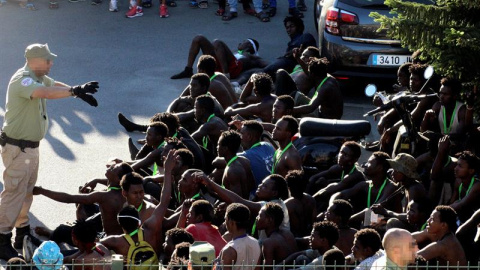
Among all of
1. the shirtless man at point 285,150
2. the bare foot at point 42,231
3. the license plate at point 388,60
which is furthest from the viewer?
the license plate at point 388,60

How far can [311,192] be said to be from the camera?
10.6m

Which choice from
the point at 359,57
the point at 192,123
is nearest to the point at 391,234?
the point at 192,123

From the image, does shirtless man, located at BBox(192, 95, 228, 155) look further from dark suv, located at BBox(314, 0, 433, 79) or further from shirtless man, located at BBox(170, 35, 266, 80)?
shirtless man, located at BBox(170, 35, 266, 80)

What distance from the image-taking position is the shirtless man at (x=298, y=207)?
30.6ft

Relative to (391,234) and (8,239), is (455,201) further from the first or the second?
(8,239)

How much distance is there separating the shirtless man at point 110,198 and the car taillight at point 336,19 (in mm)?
5353

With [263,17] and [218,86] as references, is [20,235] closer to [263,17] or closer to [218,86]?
[218,86]

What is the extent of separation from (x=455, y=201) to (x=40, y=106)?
4.22 meters

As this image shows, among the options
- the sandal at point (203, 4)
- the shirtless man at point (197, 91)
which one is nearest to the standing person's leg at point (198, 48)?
the shirtless man at point (197, 91)

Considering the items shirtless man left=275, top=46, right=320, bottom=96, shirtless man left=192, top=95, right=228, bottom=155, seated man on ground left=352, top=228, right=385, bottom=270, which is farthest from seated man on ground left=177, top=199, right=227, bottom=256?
shirtless man left=275, top=46, right=320, bottom=96

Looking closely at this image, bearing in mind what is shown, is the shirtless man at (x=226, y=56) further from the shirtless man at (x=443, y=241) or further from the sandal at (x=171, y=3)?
the shirtless man at (x=443, y=241)

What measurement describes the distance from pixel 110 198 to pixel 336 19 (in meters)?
5.70

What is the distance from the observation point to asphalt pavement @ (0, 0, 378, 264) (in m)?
12.8

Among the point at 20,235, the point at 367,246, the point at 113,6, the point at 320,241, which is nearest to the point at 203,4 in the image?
the point at 113,6
